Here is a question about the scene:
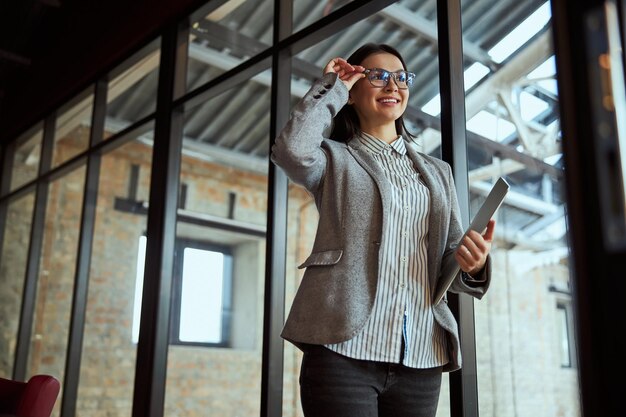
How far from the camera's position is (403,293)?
1.56m

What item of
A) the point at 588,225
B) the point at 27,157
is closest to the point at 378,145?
the point at 588,225

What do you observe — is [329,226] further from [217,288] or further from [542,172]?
[217,288]

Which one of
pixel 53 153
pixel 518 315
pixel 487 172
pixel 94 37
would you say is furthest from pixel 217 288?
pixel 487 172

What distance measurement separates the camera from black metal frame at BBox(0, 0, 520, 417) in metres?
2.24

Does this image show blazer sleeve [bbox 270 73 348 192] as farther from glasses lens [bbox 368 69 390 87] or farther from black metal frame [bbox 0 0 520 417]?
black metal frame [bbox 0 0 520 417]

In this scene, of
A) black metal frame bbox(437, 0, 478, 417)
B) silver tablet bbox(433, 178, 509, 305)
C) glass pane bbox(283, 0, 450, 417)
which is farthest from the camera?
glass pane bbox(283, 0, 450, 417)

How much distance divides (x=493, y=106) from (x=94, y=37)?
301cm

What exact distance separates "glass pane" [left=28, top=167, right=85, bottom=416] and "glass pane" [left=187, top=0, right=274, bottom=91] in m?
2.16

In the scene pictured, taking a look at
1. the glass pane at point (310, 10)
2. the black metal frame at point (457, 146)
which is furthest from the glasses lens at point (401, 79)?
the glass pane at point (310, 10)

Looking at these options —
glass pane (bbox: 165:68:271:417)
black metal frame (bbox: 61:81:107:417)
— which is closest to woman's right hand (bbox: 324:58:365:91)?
black metal frame (bbox: 61:81:107:417)

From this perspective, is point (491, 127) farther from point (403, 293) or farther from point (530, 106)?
point (403, 293)

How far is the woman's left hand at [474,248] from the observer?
1.49 meters

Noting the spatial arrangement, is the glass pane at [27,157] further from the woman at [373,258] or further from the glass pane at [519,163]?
the woman at [373,258]

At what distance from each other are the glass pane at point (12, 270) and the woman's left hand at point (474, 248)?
15.7 ft
